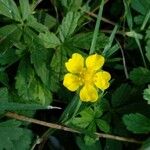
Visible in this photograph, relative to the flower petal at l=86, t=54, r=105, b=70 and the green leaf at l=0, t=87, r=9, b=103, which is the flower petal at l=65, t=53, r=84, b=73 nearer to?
the flower petal at l=86, t=54, r=105, b=70

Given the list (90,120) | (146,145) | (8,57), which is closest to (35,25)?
(8,57)

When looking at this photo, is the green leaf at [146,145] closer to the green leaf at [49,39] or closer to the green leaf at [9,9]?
the green leaf at [49,39]

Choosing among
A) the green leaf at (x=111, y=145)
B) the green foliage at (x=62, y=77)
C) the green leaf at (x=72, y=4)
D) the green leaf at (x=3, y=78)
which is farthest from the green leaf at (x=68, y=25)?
the green leaf at (x=111, y=145)

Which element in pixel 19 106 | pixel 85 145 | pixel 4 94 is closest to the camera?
pixel 19 106

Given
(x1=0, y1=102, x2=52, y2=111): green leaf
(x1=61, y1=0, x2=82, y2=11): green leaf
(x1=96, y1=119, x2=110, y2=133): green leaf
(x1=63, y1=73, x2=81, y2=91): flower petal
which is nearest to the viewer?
(x1=0, y1=102, x2=52, y2=111): green leaf

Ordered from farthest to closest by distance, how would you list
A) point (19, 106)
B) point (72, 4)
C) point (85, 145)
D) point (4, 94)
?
point (72, 4)
point (85, 145)
point (4, 94)
point (19, 106)

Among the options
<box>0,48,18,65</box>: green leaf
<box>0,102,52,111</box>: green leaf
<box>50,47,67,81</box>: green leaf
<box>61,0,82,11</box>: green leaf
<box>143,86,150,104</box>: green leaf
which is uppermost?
<box>61,0,82,11</box>: green leaf

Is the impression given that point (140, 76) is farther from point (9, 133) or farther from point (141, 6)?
point (9, 133)

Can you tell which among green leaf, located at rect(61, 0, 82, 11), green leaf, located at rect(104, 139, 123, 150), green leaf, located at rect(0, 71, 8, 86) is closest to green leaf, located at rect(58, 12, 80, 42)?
green leaf, located at rect(61, 0, 82, 11)
